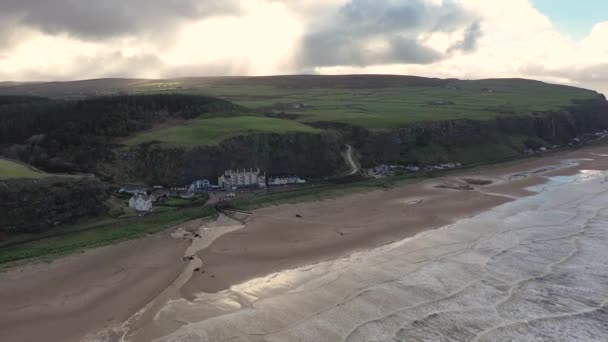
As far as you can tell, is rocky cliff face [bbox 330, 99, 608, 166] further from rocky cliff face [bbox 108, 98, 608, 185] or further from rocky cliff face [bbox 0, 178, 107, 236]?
rocky cliff face [bbox 0, 178, 107, 236]

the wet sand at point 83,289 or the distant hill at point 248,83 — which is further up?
the distant hill at point 248,83

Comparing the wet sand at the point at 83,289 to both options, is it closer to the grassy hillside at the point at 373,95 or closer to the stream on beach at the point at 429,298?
the stream on beach at the point at 429,298

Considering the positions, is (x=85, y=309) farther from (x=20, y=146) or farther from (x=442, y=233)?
(x=20, y=146)

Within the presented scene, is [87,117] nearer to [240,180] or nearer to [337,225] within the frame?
[240,180]

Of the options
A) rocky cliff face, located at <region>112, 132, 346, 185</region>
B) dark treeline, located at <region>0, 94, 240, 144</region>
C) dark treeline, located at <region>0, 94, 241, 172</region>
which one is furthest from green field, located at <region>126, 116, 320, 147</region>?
dark treeline, located at <region>0, 94, 241, 172</region>

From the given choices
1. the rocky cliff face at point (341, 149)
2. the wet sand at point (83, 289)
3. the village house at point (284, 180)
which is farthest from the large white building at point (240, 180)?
the wet sand at point (83, 289)

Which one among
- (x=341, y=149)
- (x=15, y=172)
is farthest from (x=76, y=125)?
(x=341, y=149)
